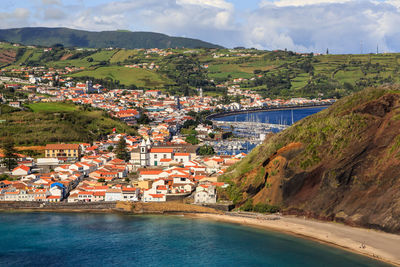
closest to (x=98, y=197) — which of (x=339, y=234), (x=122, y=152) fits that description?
(x=122, y=152)

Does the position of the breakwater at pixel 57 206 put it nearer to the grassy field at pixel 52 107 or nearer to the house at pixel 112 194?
the house at pixel 112 194

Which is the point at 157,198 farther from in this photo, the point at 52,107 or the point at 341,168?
the point at 52,107

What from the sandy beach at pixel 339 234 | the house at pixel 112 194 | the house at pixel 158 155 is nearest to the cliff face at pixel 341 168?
the sandy beach at pixel 339 234

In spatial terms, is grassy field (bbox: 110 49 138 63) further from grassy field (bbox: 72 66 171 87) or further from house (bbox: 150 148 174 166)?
house (bbox: 150 148 174 166)

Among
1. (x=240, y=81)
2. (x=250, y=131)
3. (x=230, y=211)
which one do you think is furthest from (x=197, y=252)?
(x=240, y=81)

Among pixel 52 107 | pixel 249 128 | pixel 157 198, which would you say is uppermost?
pixel 52 107

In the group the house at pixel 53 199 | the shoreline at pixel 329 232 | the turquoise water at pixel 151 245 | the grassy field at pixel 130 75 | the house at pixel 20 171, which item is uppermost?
the grassy field at pixel 130 75

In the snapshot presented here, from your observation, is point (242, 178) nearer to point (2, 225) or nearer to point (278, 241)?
point (278, 241)
